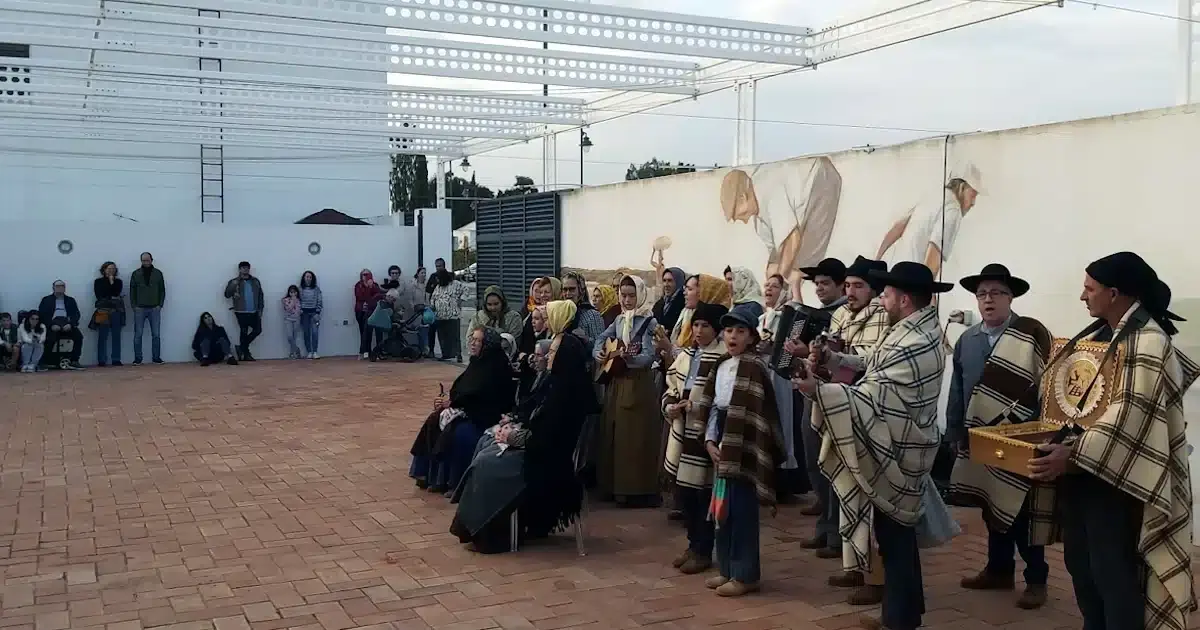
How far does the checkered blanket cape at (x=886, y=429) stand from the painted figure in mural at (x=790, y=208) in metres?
4.12

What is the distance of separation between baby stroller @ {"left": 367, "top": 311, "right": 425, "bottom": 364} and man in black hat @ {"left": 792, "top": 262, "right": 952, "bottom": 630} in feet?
39.7

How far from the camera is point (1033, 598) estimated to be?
4.62 m

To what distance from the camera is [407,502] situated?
6.67 meters

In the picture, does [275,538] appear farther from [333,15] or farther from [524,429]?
[333,15]

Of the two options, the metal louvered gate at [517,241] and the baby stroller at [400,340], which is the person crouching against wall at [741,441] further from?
the baby stroller at [400,340]

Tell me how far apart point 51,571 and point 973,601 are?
4576 millimetres

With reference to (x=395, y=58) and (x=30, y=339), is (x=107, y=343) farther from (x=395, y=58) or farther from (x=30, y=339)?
(x=395, y=58)

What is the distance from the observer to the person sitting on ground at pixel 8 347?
549 inches

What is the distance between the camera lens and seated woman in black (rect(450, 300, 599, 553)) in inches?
217

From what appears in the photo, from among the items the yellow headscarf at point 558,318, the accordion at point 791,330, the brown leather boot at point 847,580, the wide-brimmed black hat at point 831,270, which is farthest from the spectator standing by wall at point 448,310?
the brown leather boot at point 847,580

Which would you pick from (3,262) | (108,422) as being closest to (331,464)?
(108,422)

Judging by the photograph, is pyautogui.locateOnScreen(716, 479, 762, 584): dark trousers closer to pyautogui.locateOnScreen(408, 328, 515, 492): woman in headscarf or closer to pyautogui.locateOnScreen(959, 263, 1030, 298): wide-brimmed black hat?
pyautogui.locateOnScreen(959, 263, 1030, 298): wide-brimmed black hat

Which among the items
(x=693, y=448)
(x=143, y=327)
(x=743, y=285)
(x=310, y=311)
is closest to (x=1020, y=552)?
(x=693, y=448)

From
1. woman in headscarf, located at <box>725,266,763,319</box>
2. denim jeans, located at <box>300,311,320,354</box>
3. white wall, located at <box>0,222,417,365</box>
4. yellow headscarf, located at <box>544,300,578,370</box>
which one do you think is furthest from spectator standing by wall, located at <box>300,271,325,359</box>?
yellow headscarf, located at <box>544,300,578,370</box>
